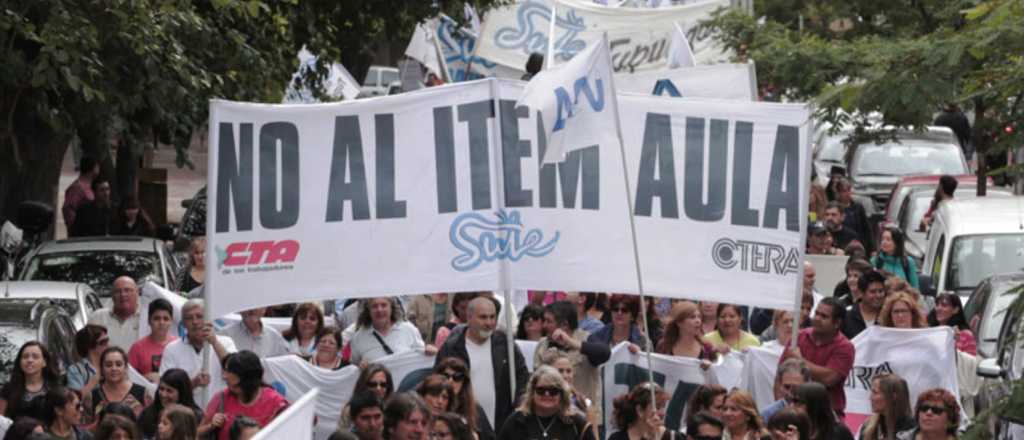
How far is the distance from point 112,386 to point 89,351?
2.97 feet

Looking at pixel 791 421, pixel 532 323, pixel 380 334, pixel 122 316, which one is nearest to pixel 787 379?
pixel 791 421

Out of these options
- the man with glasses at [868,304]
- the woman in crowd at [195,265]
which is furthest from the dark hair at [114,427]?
the woman in crowd at [195,265]

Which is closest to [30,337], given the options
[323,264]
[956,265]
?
[323,264]

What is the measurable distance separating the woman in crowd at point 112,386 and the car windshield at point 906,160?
18498 millimetres

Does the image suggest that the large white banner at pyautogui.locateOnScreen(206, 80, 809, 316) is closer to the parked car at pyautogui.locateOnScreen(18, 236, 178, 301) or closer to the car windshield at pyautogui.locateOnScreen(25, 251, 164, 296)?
the parked car at pyautogui.locateOnScreen(18, 236, 178, 301)

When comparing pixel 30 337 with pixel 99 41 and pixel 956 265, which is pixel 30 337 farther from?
pixel 956 265

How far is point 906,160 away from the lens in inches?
1176

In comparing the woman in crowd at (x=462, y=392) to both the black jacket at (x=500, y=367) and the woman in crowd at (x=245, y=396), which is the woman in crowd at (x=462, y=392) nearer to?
the black jacket at (x=500, y=367)

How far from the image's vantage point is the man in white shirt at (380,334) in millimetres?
13570

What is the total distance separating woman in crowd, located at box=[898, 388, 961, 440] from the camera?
11258mm

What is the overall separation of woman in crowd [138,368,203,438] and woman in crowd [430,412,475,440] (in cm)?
125

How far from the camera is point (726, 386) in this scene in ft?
42.9

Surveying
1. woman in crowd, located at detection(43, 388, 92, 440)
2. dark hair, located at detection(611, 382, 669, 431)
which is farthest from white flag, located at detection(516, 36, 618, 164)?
woman in crowd, located at detection(43, 388, 92, 440)

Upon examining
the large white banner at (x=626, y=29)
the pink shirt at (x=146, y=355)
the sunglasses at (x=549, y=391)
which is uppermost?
the large white banner at (x=626, y=29)
